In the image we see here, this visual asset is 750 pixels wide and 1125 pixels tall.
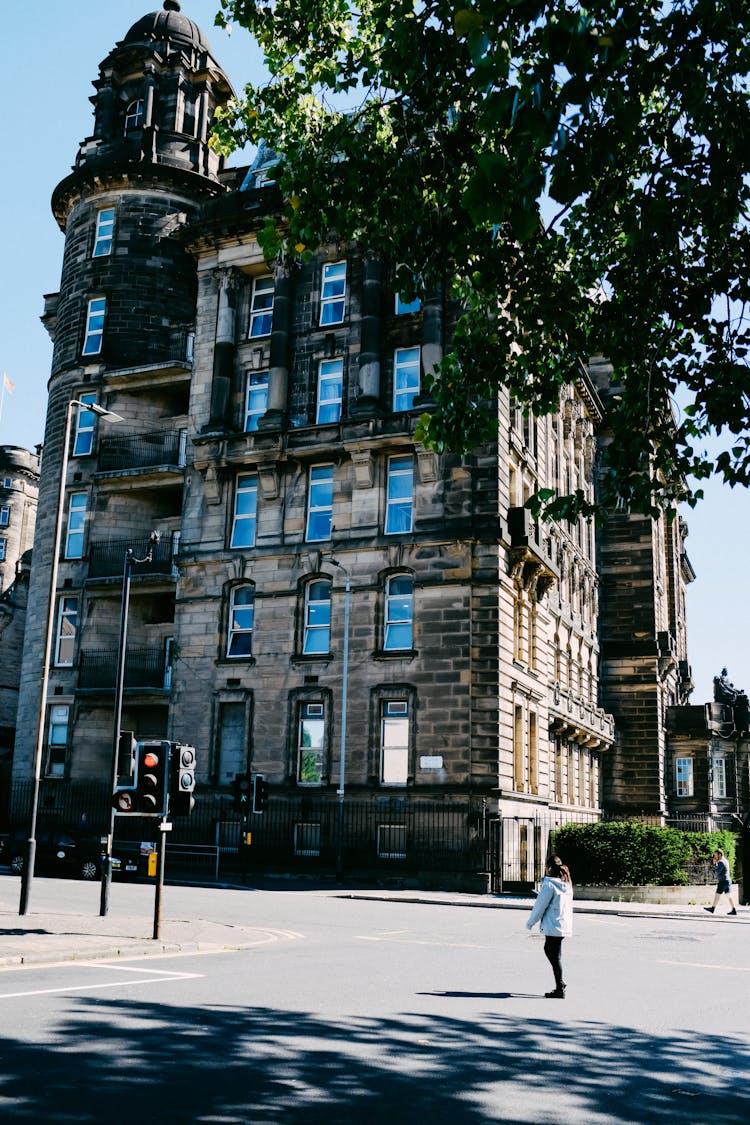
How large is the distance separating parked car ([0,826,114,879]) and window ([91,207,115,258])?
2352 centimetres

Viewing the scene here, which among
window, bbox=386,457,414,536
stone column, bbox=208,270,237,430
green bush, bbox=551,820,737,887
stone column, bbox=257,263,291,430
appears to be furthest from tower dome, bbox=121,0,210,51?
green bush, bbox=551,820,737,887

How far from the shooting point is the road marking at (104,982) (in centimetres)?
1038

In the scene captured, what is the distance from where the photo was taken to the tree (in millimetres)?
10930

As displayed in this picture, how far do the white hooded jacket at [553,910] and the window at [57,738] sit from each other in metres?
31.7

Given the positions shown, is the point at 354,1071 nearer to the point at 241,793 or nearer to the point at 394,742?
the point at 241,793

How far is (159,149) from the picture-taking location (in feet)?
149

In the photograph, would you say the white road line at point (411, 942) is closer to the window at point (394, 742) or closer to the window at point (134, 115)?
Answer: the window at point (394, 742)

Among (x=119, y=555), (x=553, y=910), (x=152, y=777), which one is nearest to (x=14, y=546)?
(x=119, y=555)

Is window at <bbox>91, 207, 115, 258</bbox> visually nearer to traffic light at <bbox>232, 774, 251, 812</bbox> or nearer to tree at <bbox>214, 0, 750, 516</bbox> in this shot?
traffic light at <bbox>232, 774, 251, 812</bbox>

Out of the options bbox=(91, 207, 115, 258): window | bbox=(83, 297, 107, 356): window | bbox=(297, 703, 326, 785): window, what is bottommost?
bbox=(297, 703, 326, 785): window

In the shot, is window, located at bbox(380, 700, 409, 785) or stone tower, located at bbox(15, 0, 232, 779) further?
stone tower, located at bbox(15, 0, 232, 779)

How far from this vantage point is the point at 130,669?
4112 cm

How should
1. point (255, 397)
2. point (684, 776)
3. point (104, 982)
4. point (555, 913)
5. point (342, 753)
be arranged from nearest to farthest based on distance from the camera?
point (104, 982) → point (555, 913) → point (342, 753) → point (255, 397) → point (684, 776)

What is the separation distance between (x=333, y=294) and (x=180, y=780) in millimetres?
26351
